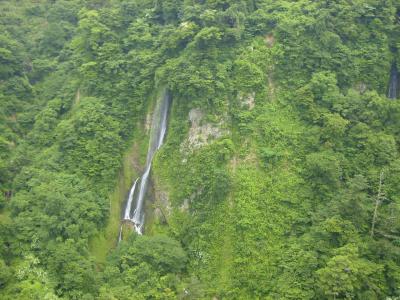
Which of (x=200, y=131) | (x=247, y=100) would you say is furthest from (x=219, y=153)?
(x=247, y=100)

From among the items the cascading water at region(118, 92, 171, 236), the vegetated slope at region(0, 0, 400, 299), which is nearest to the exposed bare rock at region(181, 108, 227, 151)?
the vegetated slope at region(0, 0, 400, 299)

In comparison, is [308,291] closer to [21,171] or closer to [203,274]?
[203,274]

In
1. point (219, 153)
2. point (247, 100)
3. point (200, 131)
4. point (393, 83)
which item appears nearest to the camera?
point (219, 153)

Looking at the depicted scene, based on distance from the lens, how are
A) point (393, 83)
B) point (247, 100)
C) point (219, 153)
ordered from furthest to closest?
1. point (393, 83)
2. point (247, 100)
3. point (219, 153)

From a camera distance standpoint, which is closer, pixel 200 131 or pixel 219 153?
pixel 219 153

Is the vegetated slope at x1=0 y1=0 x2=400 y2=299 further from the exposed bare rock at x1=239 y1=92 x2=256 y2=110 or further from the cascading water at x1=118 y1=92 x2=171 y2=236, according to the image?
the cascading water at x1=118 y1=92 x2=171 y2=236

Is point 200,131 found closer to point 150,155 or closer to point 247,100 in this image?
point 247,100
